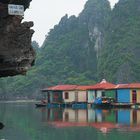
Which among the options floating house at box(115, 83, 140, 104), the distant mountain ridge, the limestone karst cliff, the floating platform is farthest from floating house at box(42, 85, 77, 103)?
the limestone karst cliff

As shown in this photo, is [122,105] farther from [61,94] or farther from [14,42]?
[14,42]

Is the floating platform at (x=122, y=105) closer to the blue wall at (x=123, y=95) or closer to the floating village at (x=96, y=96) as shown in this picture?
the floating village at (x=96, y=96)

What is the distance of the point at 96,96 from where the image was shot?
49375mm

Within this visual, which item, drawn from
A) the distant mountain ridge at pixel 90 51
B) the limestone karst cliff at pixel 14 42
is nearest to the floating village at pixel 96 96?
the distant mountain ridge at pixel 90 51

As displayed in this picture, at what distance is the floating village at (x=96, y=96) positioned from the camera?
44.9m

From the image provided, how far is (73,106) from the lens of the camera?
48406 mm

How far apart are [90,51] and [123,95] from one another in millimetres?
55181

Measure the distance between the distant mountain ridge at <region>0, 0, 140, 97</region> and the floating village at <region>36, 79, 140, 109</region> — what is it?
25.2 meters

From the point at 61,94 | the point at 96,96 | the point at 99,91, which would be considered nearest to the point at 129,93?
the point at 99,91

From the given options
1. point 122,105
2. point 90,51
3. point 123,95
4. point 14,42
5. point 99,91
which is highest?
point 90,51

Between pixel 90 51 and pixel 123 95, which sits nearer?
pixel 123 95

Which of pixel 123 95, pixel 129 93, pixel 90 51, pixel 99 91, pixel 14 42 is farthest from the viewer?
pixel 90 51

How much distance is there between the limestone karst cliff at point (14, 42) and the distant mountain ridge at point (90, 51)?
70444 mm

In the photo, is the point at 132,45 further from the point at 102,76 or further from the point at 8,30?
the point at 8,30
